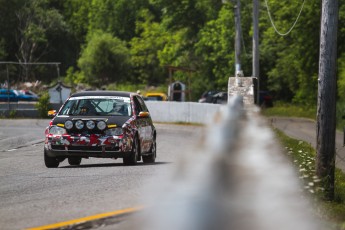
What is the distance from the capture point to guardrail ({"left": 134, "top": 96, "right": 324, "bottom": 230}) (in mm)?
5090

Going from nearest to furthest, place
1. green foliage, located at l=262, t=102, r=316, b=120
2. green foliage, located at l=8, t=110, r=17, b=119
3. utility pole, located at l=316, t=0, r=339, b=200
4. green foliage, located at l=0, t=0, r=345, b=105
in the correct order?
utility pole, located at l=316, t=0, r=339, b=200 → green foliage, located at l=8, t=110, r=17, b=119 → green foliage, located at l=262, t=102, r=316, b=120 → green foliage, located at l=0, t=0, r=345, b=105

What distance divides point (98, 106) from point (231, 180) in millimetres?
14119

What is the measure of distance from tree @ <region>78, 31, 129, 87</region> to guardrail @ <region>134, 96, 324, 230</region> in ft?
320

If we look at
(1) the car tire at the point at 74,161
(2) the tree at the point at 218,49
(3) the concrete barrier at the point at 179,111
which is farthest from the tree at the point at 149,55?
(1) the car tire at the point at 74,161

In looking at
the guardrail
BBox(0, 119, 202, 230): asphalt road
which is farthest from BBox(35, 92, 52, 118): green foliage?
the guardrail

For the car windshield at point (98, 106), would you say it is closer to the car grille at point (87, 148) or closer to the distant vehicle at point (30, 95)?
the car grille at point (87, 148)

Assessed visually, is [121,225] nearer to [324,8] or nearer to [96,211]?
[96,211]

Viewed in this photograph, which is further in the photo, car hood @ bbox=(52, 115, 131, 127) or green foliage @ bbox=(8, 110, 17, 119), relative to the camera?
green foliage @ bbox=(8, 110, 17, 119)

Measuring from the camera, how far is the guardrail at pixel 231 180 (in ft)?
16.7

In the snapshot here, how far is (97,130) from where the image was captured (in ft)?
60.5

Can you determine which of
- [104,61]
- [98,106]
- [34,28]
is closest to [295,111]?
[98,106]

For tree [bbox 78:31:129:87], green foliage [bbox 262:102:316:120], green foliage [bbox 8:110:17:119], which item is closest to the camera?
green foliage [bbox 8:110:17:119]

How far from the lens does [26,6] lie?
4542 inches

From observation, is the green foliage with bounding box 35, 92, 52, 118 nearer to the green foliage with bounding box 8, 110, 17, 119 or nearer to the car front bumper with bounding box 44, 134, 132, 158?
the green foliage with bounding box 8, 110, 17, 119
